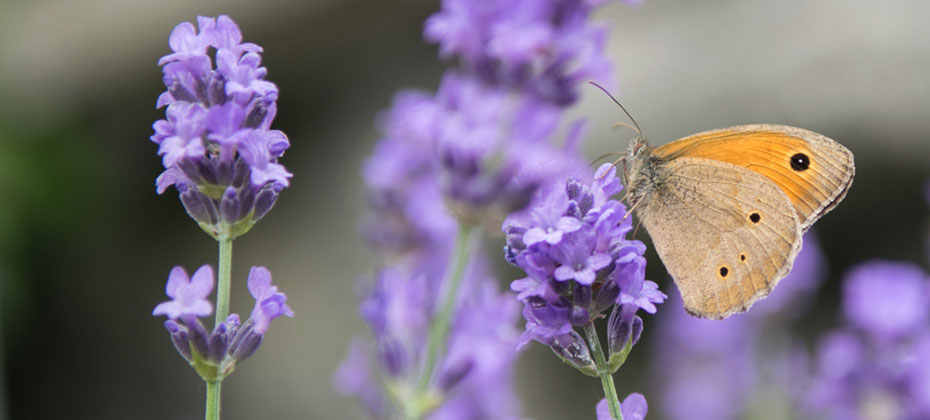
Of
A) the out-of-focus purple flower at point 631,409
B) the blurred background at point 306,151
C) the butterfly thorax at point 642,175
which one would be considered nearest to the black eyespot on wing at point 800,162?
the butterfly thorax at point 642,175

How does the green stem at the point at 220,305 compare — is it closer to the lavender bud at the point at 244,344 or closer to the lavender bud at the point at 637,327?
the lavender bud at the point at 244,344

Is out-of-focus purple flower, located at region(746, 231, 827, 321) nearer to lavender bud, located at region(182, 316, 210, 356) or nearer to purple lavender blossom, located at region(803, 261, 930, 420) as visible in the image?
purple lavender blossom, located at region(803, 261, 930, 420)

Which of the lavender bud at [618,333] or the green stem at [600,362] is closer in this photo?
the green stem at [600,362]

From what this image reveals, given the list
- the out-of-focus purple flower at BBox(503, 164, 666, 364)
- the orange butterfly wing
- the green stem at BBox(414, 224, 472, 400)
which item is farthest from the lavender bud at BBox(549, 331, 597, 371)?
the green stem at BBox(414, 224, 472, 400)

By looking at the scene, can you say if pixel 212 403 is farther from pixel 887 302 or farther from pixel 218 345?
pixel 887 302

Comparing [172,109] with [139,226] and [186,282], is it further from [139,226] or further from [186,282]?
[139,226]

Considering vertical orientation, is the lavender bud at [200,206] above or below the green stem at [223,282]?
above
